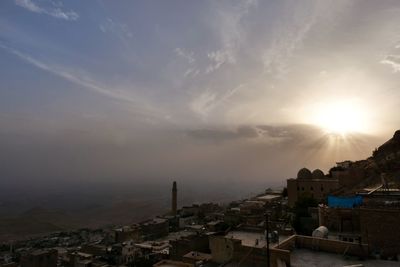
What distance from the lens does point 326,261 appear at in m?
8.34

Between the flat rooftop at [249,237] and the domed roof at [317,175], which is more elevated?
the domed roof at [317,175]

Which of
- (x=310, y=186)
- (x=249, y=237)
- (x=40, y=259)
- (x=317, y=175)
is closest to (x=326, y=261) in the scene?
(x=249, y=237)

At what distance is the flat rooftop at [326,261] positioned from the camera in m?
8.12

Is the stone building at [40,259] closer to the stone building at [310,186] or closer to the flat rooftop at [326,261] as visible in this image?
the flat rooftop at [326,261]

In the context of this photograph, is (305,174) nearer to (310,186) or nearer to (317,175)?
(317,175)

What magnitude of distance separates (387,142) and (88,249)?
3129cm

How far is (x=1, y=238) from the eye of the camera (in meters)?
50.9

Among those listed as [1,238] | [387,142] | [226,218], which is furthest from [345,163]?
[1,238]

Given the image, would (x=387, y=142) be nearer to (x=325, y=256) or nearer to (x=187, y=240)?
(x=187, y=240)

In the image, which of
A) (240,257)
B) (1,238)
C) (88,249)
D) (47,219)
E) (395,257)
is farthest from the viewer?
(47,219)

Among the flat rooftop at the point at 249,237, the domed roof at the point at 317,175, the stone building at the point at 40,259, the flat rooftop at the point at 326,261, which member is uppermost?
the domed roof at the point at 317,175

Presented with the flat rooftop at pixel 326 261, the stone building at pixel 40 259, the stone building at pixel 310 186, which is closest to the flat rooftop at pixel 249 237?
the flat rooftop at pixel 326 261

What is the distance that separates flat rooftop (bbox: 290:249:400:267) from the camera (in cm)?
812

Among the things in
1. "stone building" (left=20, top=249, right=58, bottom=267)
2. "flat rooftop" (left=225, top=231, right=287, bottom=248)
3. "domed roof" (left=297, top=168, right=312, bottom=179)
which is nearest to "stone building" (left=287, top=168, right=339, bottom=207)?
"domed roof" (left=297, top=168, right=312, bottom=179)
